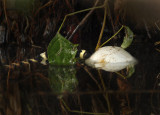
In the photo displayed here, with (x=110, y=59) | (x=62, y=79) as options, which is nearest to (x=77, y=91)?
(x=62, y=79)

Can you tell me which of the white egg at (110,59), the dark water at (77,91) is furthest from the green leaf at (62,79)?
the white egg at (110,59)

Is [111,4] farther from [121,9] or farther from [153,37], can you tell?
[153,37]

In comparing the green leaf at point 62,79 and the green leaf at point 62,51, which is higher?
the green leaf at point 62,51

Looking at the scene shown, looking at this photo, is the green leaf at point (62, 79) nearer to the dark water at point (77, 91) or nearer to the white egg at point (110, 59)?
the dark water at point (77, 91)

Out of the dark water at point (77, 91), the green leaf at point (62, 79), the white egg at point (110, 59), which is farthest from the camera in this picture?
the white egg at point (110, 59)

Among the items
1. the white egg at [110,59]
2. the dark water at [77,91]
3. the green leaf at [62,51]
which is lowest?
the dark water at [77,91]

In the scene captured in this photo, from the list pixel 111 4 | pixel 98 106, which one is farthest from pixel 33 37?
pixel 98 106

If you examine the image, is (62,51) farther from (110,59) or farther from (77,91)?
(77,91)
